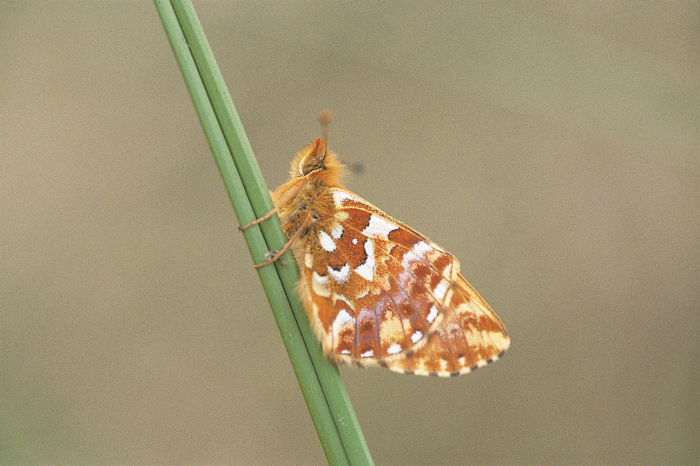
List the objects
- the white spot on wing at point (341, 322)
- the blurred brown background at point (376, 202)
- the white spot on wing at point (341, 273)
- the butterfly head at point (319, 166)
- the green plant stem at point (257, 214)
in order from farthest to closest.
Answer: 1. the blurred brown background at point (376, 202)
2. the butterfly head at point (319, 166)
3. the white spot on wing at point (341, 273)
4. the white spot on wing at point (341, 322)
5. the green plant stem at point (257, 214)

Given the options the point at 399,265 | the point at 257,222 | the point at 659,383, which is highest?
the point at 257,222

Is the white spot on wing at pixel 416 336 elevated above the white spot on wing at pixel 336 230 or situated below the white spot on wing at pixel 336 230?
below

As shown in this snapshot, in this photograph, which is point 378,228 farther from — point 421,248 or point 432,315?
point 432,315

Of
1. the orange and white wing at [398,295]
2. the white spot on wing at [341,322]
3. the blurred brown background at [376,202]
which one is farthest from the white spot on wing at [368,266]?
the blurred brown background at [376,202]

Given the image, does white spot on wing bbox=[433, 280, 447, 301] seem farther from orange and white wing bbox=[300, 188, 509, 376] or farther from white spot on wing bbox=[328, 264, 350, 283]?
white spot on wing bbox=[328, 264, 350, 283]

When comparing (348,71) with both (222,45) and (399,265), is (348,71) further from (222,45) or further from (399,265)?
(399,265)

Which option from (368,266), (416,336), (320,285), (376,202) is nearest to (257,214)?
(320,285)

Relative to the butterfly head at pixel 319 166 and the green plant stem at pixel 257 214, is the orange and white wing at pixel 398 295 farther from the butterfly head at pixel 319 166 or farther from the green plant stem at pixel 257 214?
the green plant stem at pixel 257 214

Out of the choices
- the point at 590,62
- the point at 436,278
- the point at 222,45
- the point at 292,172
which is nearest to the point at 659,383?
the point at 590,62
